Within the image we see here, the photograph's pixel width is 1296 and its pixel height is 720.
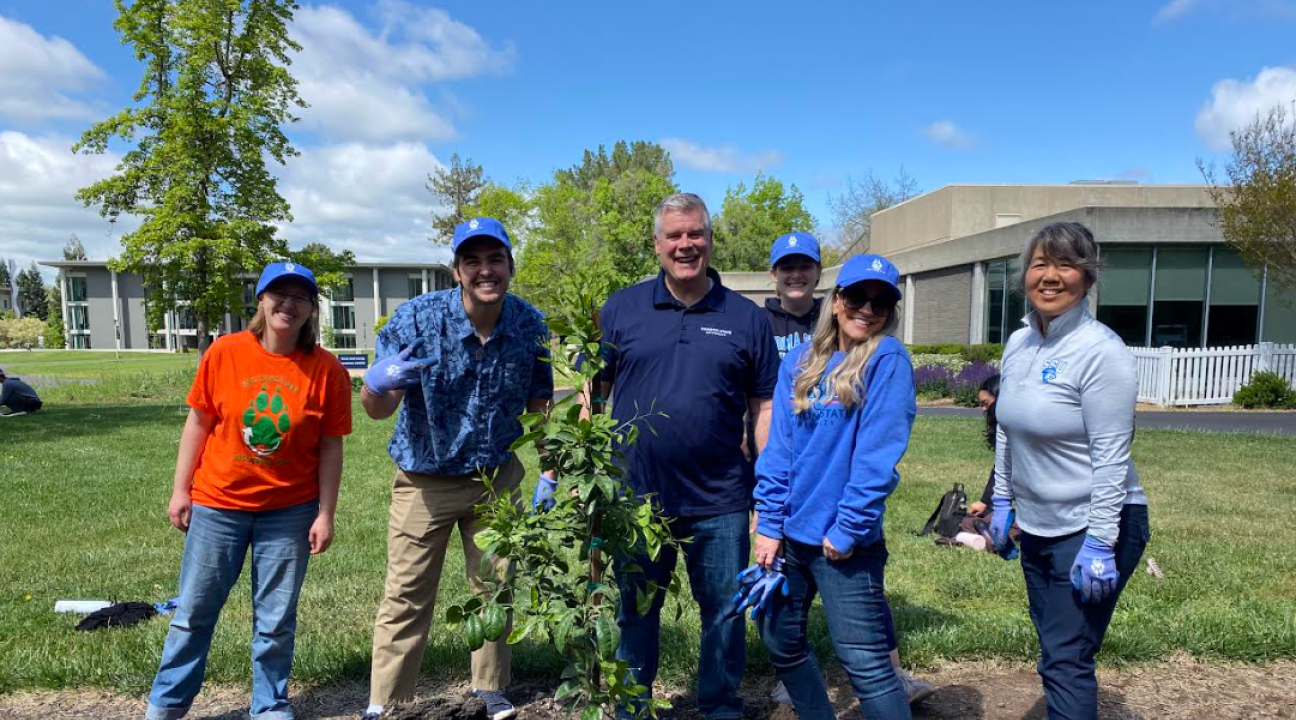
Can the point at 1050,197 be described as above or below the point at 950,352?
above

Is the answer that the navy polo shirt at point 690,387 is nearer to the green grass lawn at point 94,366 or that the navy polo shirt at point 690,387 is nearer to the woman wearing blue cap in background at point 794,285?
the woman wearing blue cap in background at point 794,285

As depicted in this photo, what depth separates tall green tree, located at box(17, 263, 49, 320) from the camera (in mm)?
99688

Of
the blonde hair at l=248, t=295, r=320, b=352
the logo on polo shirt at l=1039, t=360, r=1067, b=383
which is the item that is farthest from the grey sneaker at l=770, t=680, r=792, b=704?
the blonde hair at l=248, t=295, r=320, b=352

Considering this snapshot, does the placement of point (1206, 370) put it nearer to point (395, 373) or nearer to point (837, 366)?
point (837, 366)

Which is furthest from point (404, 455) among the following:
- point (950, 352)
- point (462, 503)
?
point (950, 352)

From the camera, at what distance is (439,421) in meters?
2.97

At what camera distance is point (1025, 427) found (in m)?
2.41

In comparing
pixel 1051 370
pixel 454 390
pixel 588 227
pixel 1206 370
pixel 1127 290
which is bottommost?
pixel 1206 370

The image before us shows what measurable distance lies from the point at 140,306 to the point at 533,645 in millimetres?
73950

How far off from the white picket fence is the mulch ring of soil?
1401 centimetres

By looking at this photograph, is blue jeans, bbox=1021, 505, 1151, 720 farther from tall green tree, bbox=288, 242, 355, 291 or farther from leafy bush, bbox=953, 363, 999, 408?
tall green tree, bbox=288, 242, 355, 291

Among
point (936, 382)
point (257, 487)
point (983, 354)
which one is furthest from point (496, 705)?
point (983, 354)

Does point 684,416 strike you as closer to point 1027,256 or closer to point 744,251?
point 1027,256

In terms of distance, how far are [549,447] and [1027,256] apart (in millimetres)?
1771
